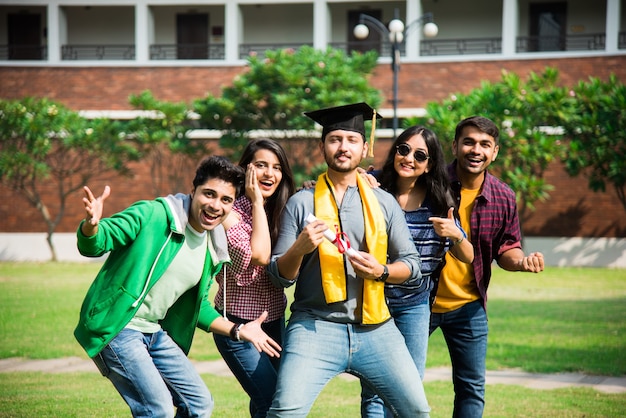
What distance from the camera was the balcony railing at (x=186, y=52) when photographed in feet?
98.4

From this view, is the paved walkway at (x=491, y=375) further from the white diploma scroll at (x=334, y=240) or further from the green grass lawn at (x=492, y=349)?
the white diploma scroll at (x=334, y=240)

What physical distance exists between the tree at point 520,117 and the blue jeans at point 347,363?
18052mm

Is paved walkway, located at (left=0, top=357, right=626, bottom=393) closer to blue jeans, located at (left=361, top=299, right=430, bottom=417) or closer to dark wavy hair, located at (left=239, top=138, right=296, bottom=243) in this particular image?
blue jeans, located at (left=361, top=299, right=430, bottom=417)

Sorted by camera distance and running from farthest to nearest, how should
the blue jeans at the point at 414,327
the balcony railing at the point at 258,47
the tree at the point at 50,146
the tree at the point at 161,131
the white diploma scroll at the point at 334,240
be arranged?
the balcony railing at the point at 258,47, the tree at the point at 161,131, the tree at the point at 50,146, the blue jeans at the point at 414,327, the white diploma scroll at the point at 334,240

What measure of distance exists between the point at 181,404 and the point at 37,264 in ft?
71.6

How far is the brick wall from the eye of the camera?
2608 centimetres

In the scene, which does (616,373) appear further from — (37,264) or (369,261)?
(37,264)

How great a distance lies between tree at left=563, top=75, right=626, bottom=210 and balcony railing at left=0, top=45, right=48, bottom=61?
60.6 feet

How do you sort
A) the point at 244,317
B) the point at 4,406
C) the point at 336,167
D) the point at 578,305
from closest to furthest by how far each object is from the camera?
the point at 336,167
the point at 244,317
the point at 4,406
the point at 578,305

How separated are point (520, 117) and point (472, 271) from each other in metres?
18.5

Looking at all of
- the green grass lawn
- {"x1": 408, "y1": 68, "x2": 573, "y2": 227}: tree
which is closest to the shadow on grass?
the green grass lawn

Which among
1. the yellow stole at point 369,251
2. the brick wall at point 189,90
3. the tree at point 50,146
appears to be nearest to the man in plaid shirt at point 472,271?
the yellow stole at point 369,251

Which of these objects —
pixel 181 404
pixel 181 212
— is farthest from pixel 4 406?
pixel 181 212

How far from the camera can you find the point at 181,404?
4.61 m
